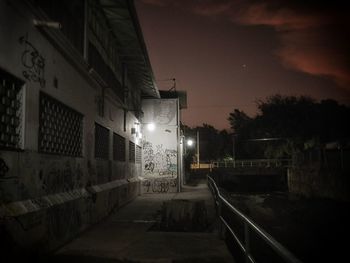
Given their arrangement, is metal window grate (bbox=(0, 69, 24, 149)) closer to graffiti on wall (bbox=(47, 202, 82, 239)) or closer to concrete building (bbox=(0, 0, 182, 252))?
concrete building (bbox=(0, 0, 182, 252))

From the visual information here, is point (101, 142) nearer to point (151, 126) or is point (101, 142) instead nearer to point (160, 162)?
point (151, 126)

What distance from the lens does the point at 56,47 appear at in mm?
7227

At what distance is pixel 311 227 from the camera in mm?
18844

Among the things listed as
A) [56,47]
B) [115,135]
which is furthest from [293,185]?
[56,47]

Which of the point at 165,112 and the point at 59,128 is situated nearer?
the point at 59,128

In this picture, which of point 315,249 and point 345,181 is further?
point 345,181

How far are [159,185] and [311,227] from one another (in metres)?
8.80

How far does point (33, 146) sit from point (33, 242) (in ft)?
5.14

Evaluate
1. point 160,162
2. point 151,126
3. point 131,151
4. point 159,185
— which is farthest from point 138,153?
point 131,151

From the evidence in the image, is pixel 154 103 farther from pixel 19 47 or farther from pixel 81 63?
pixel 19 47

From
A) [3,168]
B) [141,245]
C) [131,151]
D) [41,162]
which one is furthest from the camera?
[131,151]

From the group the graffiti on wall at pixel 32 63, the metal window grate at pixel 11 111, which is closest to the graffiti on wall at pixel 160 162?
the graffiti on wall at pixel 32 63

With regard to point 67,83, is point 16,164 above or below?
below

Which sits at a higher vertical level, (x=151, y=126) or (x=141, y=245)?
(x=151, y=126)
